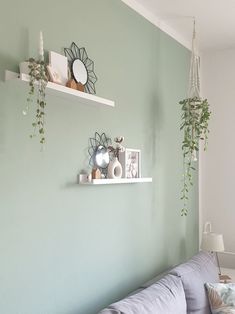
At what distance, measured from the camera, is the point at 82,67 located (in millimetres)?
2074

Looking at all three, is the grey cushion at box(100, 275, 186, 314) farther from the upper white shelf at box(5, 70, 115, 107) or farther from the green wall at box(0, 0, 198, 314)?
the upper white shelf at box(5, 70, 115, 107)

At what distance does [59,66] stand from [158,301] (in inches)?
54.0

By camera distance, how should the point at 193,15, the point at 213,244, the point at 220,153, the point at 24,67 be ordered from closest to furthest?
the point at 24,67
the point at 193,15
the point at 213,244
the point at 220,153

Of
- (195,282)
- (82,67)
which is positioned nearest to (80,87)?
(82,67)

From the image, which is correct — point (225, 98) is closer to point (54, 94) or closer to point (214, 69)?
point (214, 69)

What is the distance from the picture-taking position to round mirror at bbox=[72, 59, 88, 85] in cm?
200

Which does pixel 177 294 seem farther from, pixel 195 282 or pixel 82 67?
pixel 82 67

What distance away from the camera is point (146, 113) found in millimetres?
2777

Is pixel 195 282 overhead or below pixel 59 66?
below

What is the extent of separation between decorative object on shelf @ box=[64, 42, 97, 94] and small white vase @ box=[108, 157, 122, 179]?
451 millimetres

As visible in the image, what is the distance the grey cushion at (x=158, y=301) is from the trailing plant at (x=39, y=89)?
0.91 m

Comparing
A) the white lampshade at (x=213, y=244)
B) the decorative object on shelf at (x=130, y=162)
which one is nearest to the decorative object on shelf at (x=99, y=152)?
the decorative object on shelf at (x=130, y=162)

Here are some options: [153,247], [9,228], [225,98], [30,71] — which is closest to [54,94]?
[30,71]

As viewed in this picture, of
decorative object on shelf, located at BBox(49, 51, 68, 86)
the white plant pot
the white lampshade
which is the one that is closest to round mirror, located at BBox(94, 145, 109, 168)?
decorative object on shelf, located at BBox(49, 51, 68, 86)
